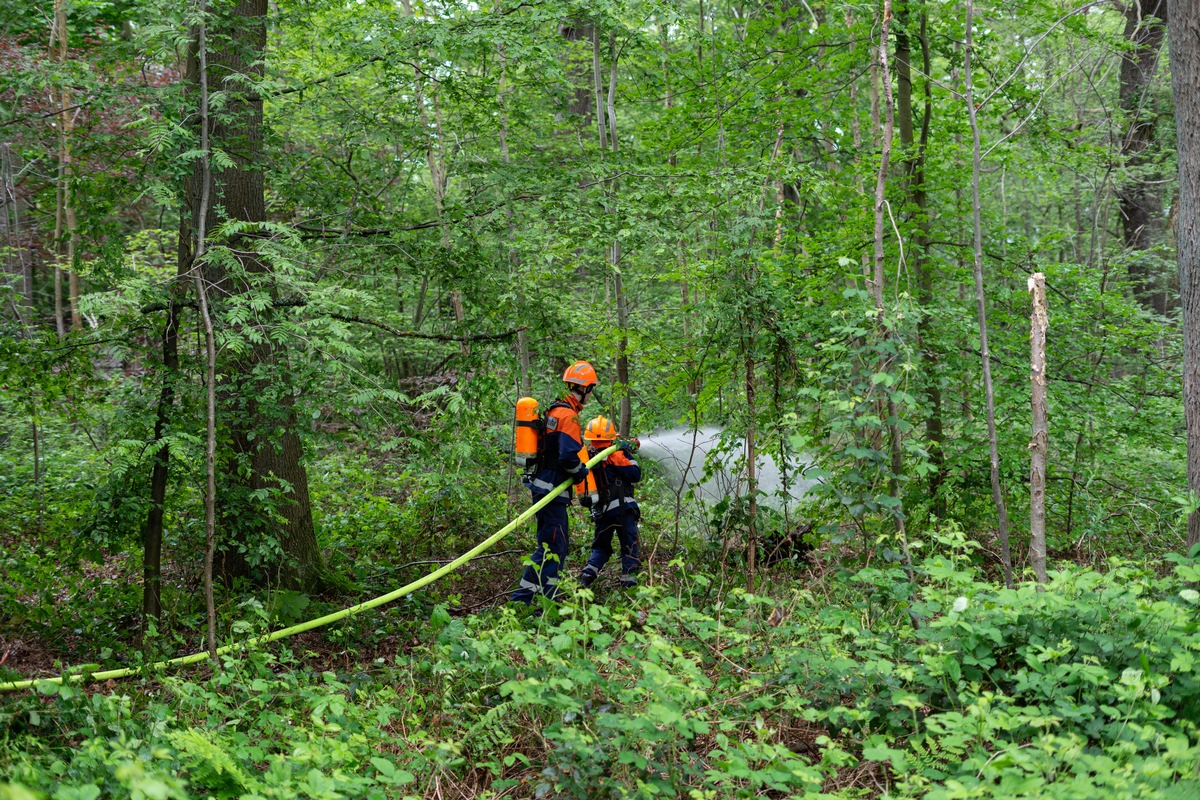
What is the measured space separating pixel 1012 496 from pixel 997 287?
7.23 feet

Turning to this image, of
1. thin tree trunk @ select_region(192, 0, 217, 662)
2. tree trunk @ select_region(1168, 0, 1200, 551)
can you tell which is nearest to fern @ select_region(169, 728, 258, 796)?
thin tree trunk @ select_region(192, 0, 217, 662)

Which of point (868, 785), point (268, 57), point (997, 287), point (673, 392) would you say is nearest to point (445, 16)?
point (268, 57)

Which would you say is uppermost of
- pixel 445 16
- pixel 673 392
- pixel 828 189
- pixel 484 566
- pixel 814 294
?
pixel 445 16

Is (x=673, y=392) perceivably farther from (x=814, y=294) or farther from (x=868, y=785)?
(x=868, y=785)

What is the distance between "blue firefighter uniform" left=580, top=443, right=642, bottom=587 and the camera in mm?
7504

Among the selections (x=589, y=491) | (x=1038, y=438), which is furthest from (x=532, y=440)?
(x=1038, y=438)

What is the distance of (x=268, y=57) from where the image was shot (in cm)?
626

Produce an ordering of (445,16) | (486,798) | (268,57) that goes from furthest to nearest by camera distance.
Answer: (445,16) < (268,57) < (486,798)

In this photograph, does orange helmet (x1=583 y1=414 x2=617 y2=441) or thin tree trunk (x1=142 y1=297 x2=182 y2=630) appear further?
orange helmet (x1=583 y1=414 x2=617 y2=441)

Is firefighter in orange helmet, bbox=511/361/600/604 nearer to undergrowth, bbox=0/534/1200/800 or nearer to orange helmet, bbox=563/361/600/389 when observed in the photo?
orange helmet, bbox=563/361/600/389

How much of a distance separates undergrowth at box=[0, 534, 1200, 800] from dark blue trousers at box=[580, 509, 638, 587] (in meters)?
2.46

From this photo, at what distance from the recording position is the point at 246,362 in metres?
6.27

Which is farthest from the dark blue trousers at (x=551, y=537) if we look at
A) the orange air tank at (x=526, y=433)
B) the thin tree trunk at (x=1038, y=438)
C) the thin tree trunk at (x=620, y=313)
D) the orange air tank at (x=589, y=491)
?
the thin tree trunk at (x=1038, y=438)

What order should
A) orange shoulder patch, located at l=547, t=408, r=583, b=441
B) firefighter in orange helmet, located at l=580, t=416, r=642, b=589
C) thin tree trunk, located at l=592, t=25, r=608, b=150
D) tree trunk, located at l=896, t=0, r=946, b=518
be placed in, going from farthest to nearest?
thin tree trunk, located at l=592, t=25, r=608, b=150, tree trunk, located at l=896, t=0, r=946, b=518, firefighter in orange helmet, located at l=580, t=416, r=642, b=589, orange shoulder patch, located at l=547, t=408, r=583, b=441
